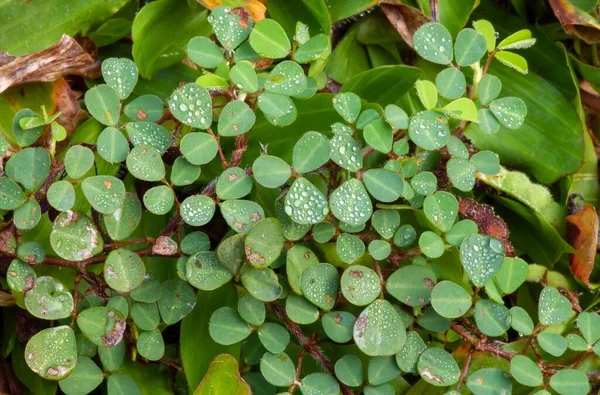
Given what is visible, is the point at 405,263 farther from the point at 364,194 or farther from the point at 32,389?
the point at 32,389

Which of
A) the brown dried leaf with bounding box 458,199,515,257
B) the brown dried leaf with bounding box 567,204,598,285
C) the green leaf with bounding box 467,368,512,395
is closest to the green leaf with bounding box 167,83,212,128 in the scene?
the brown dried leaf with bounding box 458,199,515,257

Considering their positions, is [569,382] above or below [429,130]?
below

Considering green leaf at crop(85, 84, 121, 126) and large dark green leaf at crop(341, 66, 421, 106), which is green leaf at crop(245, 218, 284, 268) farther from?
large dark green leaf at crop(341, 66, 421, 106)

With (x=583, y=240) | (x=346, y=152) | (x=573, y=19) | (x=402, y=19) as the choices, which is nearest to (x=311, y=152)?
(x=346, y=152)

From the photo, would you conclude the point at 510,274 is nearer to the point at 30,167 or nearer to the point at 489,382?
the point at 489,382

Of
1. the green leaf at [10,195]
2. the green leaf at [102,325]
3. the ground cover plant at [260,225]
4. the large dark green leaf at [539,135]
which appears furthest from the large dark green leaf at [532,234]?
the green leaf at [10,195]
